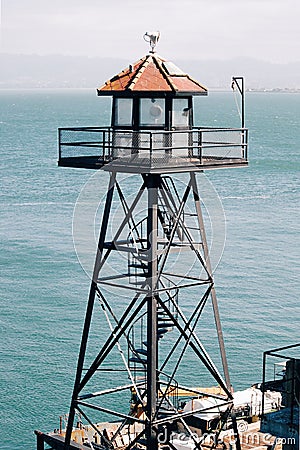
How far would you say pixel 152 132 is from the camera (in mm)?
27078

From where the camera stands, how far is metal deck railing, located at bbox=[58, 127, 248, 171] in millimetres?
27298

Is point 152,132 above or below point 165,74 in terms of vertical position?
below

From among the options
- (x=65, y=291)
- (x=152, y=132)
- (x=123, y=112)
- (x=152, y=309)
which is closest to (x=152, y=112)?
(x=123, y=112)

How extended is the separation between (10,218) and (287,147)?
284 ft

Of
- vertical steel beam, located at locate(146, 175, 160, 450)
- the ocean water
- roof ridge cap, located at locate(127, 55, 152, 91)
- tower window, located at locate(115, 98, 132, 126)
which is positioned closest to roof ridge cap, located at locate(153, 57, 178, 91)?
roof ridge cap, located at locate(127, 55, 152, 91)

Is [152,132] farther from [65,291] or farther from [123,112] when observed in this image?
[65,291]

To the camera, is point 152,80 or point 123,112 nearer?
point 152,80

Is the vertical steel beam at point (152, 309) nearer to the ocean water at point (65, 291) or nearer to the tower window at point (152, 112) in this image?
the tower window at point (152, 112)

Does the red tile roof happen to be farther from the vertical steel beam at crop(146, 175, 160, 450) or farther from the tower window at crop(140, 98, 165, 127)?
the vertical steel beam at crop(146, 175, 160, 450)

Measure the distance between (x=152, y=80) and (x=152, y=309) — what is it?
579 cm

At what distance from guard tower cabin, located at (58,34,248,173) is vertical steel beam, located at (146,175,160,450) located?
0.86m

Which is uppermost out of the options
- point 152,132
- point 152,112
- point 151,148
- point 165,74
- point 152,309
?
point 165,74

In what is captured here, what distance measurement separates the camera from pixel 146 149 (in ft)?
88.7

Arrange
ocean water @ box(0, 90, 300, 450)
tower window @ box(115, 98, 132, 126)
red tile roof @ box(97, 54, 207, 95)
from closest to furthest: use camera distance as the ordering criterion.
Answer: red tile roof @ box(97, 54, 207, 95) → tower window @ box(115, 98, 132, 126) → ocean water @ box(0, 90, 300, 450)
